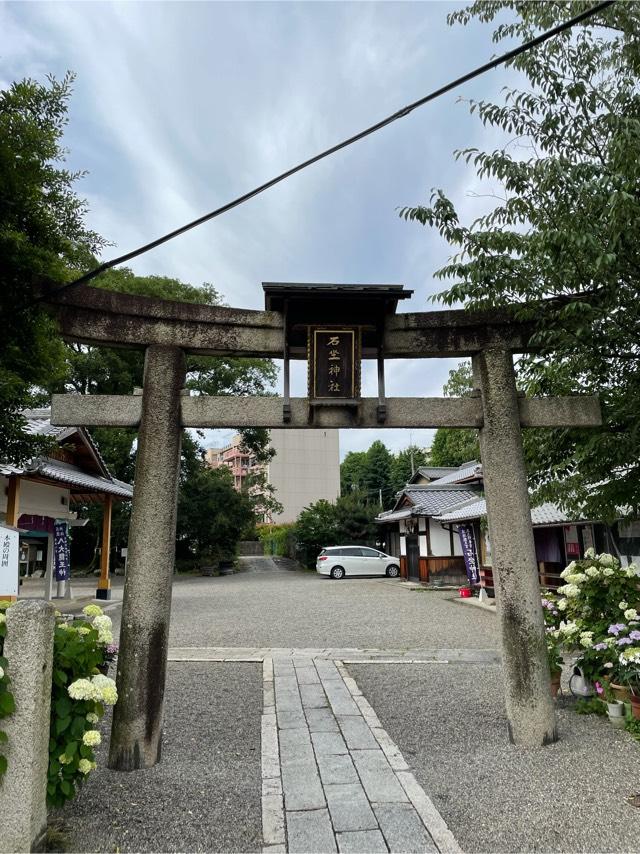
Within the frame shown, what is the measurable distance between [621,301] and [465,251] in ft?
4.58

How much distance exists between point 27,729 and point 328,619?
10.7 m

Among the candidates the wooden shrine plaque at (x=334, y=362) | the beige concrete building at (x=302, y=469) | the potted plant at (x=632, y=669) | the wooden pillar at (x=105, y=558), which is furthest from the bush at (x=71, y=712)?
the beige concrete building at (x=302, y=469)

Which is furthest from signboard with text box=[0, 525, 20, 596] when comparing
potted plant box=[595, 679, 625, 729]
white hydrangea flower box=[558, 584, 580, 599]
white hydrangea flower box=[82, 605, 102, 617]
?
potted plant box=[595, 679, 625, 729]

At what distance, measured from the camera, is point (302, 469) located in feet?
173

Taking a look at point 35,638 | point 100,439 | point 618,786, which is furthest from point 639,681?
point 100,439

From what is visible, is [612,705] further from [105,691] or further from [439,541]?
[439,541]

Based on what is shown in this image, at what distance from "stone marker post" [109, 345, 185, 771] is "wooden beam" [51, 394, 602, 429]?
0.64ft

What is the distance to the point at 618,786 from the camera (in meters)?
4.03

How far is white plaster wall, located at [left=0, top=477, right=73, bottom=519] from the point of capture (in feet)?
37.5

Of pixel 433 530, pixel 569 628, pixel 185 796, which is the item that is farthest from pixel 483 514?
pixel 185 796

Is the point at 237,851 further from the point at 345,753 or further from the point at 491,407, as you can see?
the point at 491,407

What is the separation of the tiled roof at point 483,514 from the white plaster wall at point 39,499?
9.63 metres

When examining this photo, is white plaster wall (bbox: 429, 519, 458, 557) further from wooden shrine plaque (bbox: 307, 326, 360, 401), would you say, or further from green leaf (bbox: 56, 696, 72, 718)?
green leaf (bbox: 56, 696, 72, 718)

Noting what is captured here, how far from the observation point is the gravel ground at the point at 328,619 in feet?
34.4
